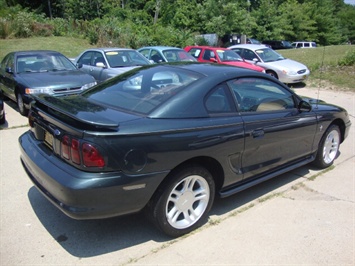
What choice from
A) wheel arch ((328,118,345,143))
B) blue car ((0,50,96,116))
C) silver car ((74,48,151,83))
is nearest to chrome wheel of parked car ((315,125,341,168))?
wheel arch ((328,118,345,143))

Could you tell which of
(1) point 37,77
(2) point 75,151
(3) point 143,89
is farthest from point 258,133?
(1) point 37,77

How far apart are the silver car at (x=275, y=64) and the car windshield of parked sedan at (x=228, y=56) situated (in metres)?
0.77

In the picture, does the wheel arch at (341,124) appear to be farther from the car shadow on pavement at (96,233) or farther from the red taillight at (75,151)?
the red taillight at (75,151)

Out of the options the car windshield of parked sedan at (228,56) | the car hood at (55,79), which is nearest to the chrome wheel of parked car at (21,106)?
the car hood at (55,79)

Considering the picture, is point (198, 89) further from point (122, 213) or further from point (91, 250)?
point (91, 250)

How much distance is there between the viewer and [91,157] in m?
2.68

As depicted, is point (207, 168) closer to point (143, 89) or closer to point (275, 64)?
point (143, 89)

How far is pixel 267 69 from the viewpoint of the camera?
1355 cm

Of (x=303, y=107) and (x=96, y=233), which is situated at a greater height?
(x=303, y=107)

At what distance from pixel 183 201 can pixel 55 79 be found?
5.33 m

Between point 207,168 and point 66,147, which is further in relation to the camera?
point 207,168

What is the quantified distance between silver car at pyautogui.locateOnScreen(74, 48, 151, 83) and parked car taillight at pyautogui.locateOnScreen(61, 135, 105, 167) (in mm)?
6581

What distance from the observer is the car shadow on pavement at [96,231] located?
3039mm

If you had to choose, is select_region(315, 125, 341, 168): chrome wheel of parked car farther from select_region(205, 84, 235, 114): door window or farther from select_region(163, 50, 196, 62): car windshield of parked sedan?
select_region(163, 50, 196, 62): car windshield of parked sedan
